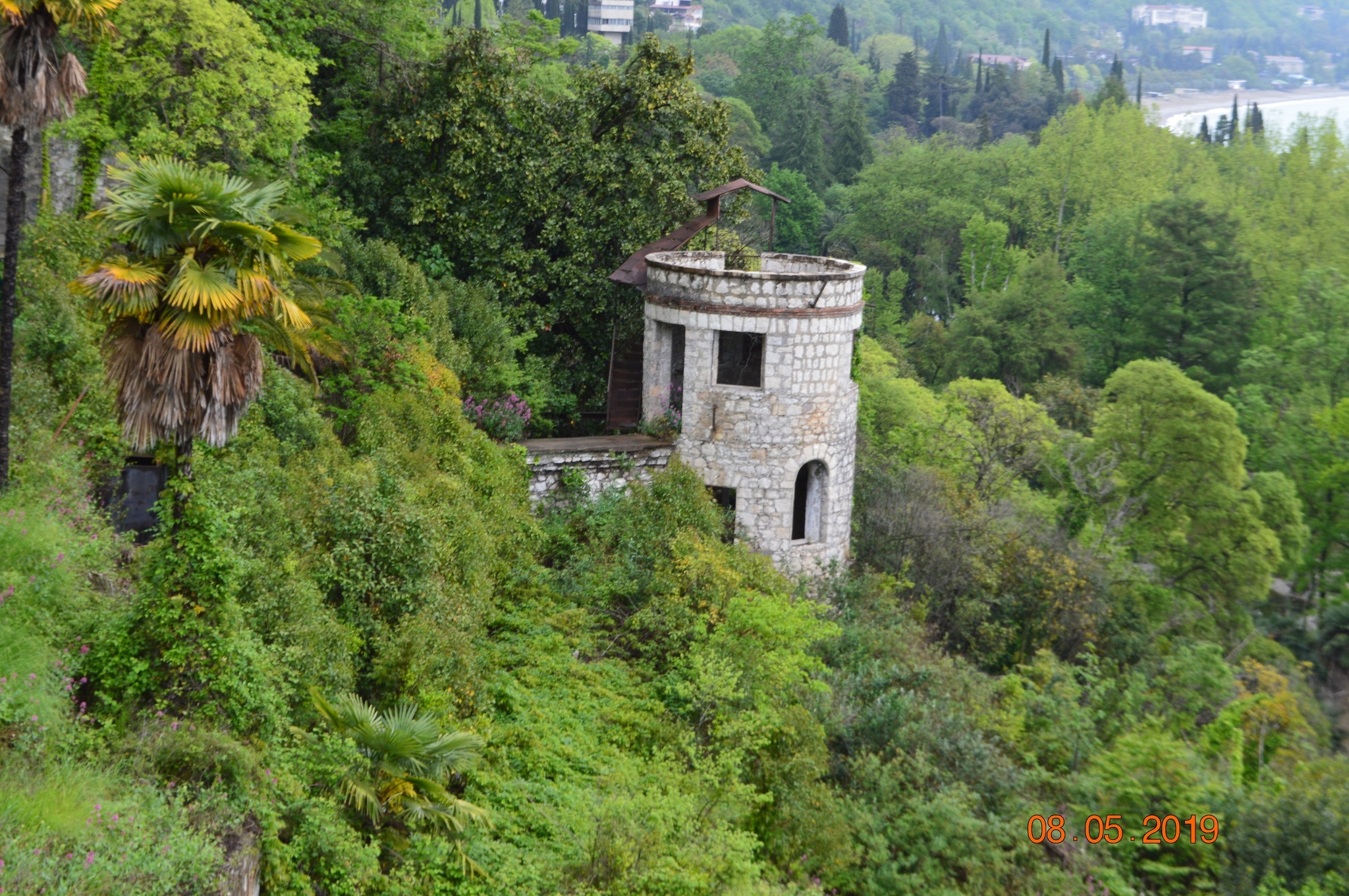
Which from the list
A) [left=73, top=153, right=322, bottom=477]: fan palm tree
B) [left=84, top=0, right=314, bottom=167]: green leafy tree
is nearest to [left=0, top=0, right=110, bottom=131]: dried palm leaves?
[left=73, top=153, right=322, bottom=477]: fan palm tree

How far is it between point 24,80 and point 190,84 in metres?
6.33

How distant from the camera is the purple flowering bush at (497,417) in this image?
1903cm

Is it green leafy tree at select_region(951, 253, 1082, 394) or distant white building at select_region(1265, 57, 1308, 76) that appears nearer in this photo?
green leafy tree at select_region(951, 253, 1082, 394)

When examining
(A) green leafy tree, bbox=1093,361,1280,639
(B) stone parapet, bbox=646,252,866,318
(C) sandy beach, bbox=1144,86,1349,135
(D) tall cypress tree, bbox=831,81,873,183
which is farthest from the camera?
(C) sandy beach, bbox=1144,86,1349,135

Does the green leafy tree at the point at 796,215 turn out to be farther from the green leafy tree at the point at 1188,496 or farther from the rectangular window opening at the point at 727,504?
the rectangular window opening at the point at 727,504

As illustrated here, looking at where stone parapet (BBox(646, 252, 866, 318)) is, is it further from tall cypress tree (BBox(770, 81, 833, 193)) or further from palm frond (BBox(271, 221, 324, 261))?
tall cypress tree (BBox(770, 81, 833, 193))

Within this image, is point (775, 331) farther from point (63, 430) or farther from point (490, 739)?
point (63, 430)

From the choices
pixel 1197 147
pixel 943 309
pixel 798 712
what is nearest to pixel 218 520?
pixel 798 712

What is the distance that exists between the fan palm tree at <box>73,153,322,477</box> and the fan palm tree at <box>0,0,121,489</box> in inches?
135

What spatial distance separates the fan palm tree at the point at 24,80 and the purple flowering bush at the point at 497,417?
7.67 m

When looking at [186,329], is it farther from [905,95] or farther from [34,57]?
[905,95]

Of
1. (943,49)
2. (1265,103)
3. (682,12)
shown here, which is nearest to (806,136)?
(682,12)
